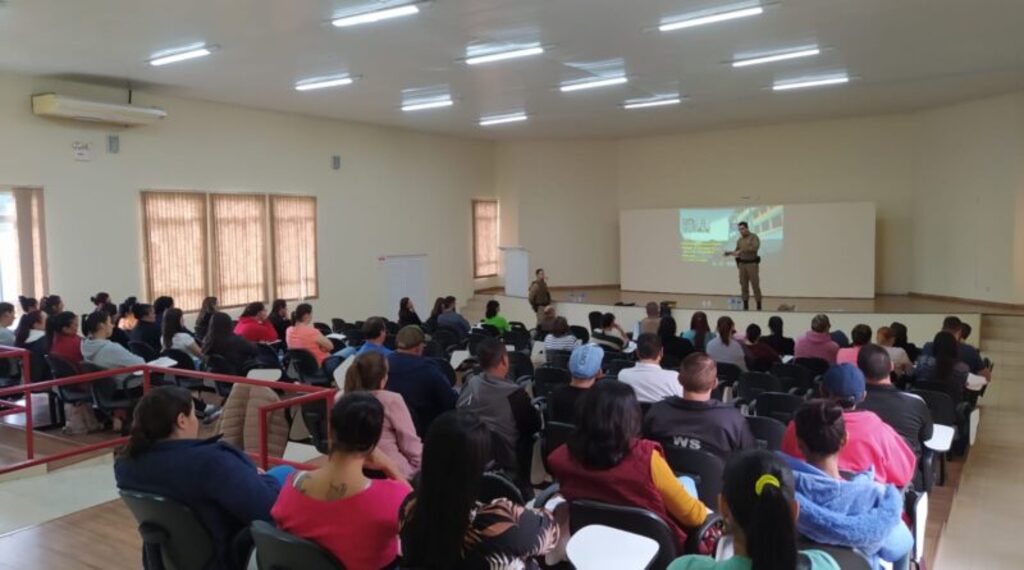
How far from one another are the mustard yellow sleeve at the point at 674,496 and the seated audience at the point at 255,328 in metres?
6.21

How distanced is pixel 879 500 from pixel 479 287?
14.4 meters

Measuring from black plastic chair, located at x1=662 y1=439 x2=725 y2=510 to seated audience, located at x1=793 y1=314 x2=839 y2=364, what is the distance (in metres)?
4.33

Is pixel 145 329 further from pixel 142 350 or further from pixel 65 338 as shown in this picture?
pixel 65 338

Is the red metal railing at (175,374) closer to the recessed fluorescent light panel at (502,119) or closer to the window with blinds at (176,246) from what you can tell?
the window with blinds at (176,246)

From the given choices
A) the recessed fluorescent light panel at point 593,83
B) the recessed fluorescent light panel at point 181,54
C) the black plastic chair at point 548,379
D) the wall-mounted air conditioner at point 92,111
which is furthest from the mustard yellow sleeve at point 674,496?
the wall-mounted air conditioner at point 92,111

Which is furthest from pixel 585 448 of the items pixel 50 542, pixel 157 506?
pixel 50 542

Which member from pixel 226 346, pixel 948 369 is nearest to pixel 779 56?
pixel 948 369

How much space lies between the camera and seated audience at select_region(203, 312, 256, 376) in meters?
6.48

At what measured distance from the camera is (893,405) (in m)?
3.91

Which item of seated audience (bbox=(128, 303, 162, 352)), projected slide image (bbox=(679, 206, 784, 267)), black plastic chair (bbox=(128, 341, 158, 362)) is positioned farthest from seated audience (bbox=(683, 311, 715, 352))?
projected slide image (bbox=(679, 206, 784, 267))

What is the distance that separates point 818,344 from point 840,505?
5.12 meters

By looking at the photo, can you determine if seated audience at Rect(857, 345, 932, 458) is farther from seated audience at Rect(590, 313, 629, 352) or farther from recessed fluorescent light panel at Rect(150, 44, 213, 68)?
recessed fluorescent light panel at Rect(150, 44, 213, 68)

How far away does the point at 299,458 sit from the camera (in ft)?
16.8

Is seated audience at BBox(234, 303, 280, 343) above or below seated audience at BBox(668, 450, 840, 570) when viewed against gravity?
below
